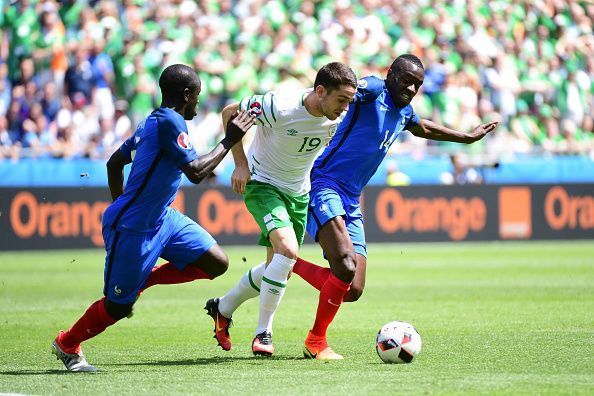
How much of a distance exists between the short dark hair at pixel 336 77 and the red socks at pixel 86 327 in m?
2.31

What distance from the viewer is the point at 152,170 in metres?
7.93

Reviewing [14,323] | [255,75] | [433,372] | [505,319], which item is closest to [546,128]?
[255,75]

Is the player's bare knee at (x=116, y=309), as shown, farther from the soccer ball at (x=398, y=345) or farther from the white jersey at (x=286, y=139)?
the soccer ball at (x=398, y=345)

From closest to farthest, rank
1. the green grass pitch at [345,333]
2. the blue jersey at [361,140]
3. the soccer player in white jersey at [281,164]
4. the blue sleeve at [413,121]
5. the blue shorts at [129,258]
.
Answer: the green grass pitch at [345,333] → the blue shorts at [129,258] → the soccer player in white jersey at [281,164] → the blue jersey at [361,140] → the blue sleeve at [413,121]

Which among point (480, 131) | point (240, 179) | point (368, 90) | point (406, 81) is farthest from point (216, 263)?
Answer: point (480, 131)

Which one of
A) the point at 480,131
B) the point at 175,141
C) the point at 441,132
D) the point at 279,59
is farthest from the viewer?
the point at 279,59

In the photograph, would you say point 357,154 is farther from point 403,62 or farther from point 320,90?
point 320,90

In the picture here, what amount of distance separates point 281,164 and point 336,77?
0.92 metres

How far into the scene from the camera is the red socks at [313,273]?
30.7ft

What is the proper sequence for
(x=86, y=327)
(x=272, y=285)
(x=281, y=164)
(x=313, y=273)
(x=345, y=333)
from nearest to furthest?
(x=86, y=327) < (x=272, y=285) < (x=281, y=164) < (x=313, y=273) < (x=345, y=333)

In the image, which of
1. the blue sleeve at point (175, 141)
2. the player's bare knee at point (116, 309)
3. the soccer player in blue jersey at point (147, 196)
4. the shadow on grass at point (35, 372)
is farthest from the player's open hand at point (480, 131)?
the shadow on grass at point (35, 372)

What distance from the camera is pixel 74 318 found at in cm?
1205

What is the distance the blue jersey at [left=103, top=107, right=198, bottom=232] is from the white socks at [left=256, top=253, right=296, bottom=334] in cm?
104

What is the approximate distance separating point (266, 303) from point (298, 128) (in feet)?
4.53
